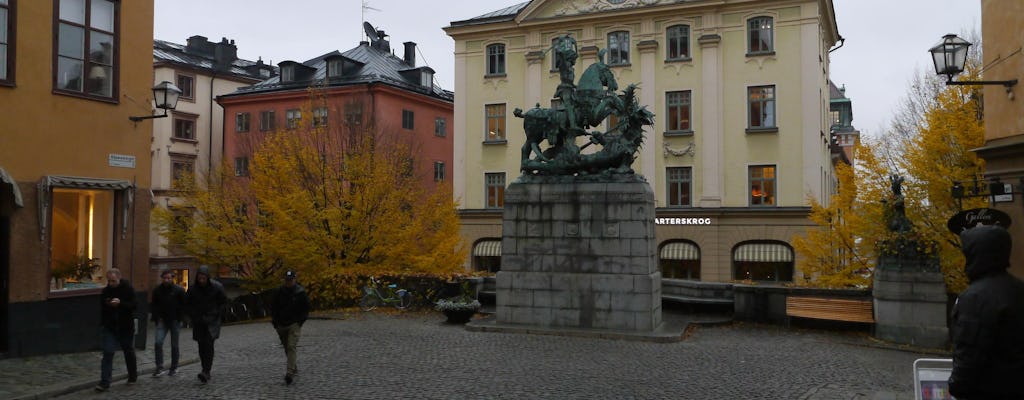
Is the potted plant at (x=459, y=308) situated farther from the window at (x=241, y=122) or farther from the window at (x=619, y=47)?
the window at (x=241, y=122)

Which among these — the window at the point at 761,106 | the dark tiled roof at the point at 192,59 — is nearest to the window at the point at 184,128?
the dark tiled roof at the point at 192,59

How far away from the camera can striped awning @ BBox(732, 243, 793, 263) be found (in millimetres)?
33250

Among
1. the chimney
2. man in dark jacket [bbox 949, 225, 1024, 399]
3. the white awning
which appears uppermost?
the chimney

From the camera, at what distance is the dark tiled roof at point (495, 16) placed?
38.4 meters

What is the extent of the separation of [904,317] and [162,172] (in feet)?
131

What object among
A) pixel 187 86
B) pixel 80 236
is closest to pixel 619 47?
pixel 187 86

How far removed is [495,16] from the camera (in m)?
38.9

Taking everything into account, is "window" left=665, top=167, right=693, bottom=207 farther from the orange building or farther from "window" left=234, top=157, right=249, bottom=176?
"window" left=234, top=157, right=249, bottom=176

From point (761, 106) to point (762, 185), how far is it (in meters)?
3.33

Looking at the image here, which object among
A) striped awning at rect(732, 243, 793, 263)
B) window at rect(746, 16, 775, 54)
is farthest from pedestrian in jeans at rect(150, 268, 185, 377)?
window at rect(746, 16, 775, 54)

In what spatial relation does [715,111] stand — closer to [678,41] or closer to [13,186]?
[678,41]

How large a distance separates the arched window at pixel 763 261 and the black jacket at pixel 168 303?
26.1 m

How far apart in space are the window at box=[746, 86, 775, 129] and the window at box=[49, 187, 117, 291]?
26082mm

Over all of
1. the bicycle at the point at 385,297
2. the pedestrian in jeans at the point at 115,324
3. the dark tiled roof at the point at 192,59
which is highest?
the dark tiled roof at the point at 192,59
